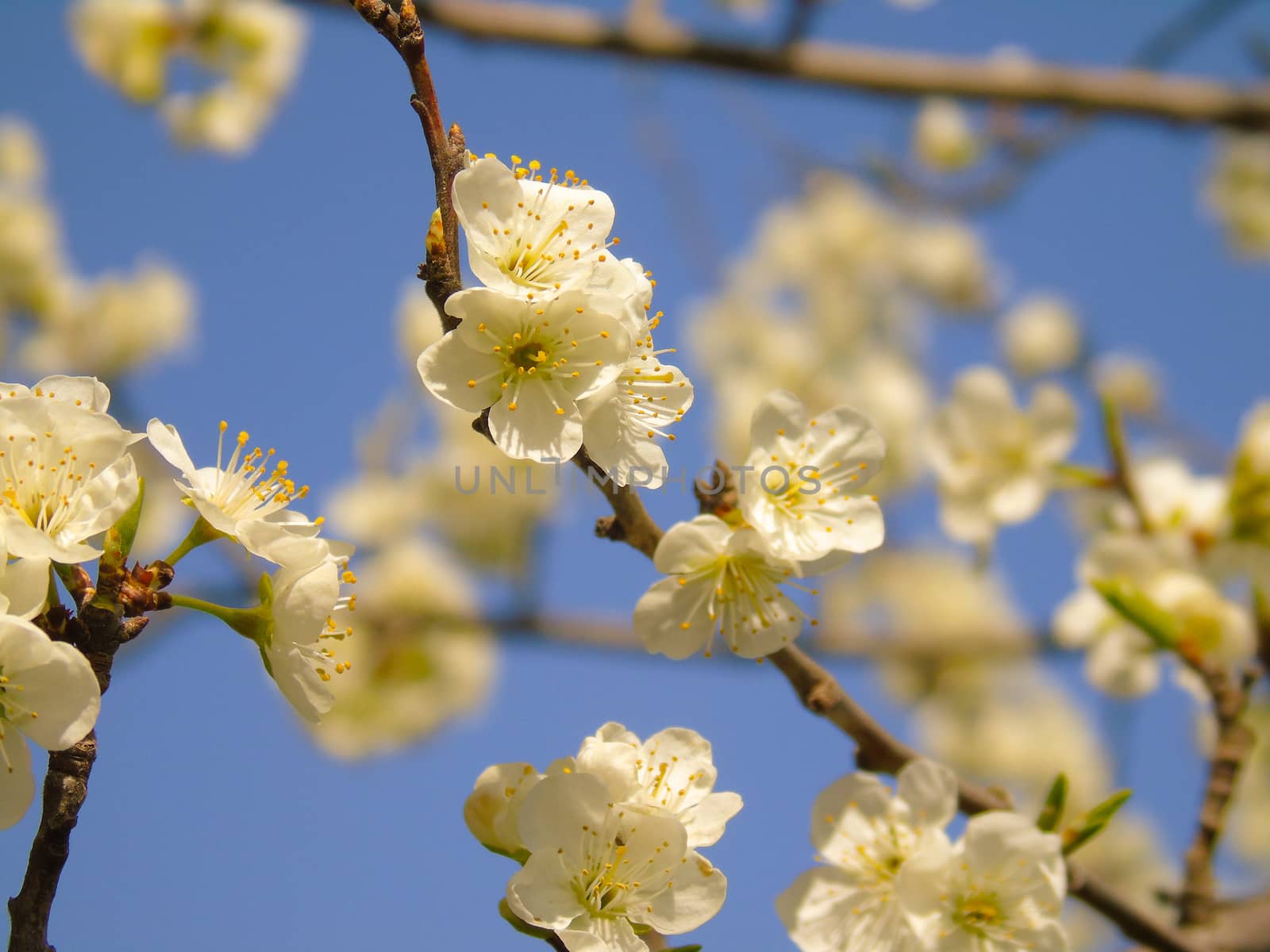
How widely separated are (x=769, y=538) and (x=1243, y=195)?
250 inches

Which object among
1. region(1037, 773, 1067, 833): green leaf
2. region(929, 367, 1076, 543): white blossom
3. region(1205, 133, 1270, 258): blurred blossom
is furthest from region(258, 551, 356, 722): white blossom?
region(1205, 133, 1270, 258): blurred blossom

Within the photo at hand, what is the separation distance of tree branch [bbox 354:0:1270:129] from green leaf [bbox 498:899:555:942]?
2.11m

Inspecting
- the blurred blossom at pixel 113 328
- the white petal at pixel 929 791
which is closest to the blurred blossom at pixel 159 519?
the blurred blossom at pixel 113 328

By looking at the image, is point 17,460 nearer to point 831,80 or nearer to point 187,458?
point 187,458

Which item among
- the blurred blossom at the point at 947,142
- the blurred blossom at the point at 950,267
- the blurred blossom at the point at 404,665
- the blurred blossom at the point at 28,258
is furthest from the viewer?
the blurred blossom at the point at 950,267

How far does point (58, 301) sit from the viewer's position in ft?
17.5

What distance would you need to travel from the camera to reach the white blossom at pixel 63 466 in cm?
102

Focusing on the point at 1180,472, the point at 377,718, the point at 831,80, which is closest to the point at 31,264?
the point at 377,718

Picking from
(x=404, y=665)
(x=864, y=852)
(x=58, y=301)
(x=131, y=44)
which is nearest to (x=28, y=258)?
(x=58, y=301)

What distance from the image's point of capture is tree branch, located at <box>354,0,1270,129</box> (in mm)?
2586

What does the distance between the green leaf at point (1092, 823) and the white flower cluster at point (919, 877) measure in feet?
0.36

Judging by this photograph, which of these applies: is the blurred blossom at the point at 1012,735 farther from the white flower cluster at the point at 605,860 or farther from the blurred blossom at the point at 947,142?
the white flower cluster at the point at 605,860

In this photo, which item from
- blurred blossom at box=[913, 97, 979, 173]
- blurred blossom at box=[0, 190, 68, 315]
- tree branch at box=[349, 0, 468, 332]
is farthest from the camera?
blurred blossom at box=[913, 97, 979, 173]

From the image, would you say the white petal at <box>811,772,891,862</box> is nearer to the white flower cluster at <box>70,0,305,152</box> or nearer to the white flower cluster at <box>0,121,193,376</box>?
the white flower cluster at <box>70,0,305,152</box>
